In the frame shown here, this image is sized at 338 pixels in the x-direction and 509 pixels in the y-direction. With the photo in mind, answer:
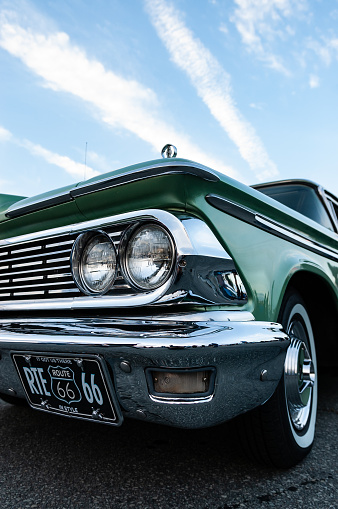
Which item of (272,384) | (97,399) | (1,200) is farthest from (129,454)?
(1,200)

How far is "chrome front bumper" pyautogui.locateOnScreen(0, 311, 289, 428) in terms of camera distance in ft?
3.77

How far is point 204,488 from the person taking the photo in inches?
57.5

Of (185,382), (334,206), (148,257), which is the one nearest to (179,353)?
(185,382)

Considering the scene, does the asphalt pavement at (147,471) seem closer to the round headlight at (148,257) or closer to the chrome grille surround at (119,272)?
the chrome grille surround at (119,272)

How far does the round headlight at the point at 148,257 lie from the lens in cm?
130

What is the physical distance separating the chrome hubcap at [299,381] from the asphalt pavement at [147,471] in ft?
0.58

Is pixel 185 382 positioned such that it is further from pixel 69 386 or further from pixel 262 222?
pixel 262 222

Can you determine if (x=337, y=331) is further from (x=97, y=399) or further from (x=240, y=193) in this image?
(x=97, y=399)

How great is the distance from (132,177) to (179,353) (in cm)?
59

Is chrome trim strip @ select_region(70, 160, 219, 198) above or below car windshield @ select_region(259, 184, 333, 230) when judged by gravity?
above

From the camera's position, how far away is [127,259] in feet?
4.51

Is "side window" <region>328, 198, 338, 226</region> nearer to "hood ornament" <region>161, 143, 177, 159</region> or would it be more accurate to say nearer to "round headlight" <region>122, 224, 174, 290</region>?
"hood ornament" <region>161, 143, 177, 159</region>

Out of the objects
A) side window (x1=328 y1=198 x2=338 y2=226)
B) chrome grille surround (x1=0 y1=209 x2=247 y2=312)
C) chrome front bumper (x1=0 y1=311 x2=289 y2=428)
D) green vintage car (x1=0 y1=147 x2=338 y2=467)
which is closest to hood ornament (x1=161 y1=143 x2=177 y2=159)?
green vintage car (x1=0 y1=147 x2=338 y2=467)

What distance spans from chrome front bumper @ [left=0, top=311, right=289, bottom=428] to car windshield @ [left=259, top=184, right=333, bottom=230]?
1597 mm
